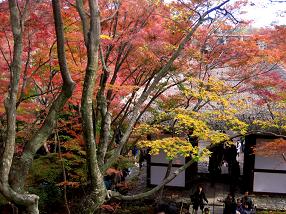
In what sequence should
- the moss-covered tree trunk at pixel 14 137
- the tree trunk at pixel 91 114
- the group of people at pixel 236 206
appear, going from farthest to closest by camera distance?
the group of people at pixel 236 206
the tree trunk at pixel 91 114
the moss-covered tree trunk at pixel 14 137

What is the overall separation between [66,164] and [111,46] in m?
4.25

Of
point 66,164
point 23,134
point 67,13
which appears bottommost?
point 66,164

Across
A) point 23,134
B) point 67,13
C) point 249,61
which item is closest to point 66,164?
point 23,134

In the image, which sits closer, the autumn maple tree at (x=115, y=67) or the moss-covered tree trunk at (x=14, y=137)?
the moss-covered tree trunk at (x=14, y=137)

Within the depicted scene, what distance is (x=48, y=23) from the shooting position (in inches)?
353

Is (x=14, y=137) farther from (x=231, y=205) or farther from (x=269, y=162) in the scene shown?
(x=269, y=162)

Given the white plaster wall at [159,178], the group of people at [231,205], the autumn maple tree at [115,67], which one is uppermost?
the autumn maple tree at [115,67]

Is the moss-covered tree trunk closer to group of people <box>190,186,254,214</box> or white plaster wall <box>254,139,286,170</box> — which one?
group of people <box>190,186,254,214</box>

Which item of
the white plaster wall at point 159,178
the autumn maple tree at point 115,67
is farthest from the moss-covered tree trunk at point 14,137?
the white plaster wall at point 159,178

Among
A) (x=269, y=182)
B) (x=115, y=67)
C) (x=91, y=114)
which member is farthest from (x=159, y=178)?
(x=91, y=114)

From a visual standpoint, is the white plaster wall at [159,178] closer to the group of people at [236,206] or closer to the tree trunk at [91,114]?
the group of people at [236,206]

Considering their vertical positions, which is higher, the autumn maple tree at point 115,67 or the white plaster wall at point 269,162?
the autumn maple tree at point 115,67

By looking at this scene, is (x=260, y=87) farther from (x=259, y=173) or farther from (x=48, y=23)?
(x=48, y=23)

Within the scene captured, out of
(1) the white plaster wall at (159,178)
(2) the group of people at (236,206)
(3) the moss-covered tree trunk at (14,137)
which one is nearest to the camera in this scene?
(3) the moss-covered tree trunk at (14,137)
